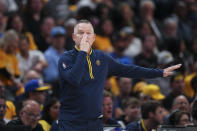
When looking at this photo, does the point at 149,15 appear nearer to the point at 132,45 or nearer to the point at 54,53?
the point at 132,45

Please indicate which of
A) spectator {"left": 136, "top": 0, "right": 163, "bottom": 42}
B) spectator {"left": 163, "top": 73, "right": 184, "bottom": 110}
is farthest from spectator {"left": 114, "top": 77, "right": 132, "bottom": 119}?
spectator {"left": 136, "top": 0, "right": 163, "bottom": 42}

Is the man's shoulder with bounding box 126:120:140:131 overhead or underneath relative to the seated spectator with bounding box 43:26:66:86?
underneath

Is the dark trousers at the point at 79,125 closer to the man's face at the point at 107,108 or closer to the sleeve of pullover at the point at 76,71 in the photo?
the sleeve of pullover at the point at 76,71

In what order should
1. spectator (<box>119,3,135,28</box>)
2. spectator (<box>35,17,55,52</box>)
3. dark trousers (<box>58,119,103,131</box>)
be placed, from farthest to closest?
spectator (<box>119,3,135,28</box>) < spectator (<box>35,17,55,52</box>) < dark trousers (<box>58,119,103,131</box>)

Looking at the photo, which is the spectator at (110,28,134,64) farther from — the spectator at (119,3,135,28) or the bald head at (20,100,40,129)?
the bald head at (20,100,40,129)

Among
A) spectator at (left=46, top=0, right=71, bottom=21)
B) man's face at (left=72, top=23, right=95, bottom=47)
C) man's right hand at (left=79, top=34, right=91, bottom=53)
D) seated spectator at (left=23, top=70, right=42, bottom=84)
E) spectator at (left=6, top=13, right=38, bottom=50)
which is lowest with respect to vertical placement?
man's right hand at (left=79, top=34, right=91, bottom=53)

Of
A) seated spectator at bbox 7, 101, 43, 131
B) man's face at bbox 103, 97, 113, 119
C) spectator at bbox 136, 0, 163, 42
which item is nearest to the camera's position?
seated spectator at bbox 7, 101, 43, 131

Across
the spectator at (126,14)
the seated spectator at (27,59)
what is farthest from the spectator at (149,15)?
the seated spectator at (27,59)

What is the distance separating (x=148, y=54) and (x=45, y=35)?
8.22ft

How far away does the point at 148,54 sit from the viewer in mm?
12023

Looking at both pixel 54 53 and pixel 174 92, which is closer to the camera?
pixel 174 92

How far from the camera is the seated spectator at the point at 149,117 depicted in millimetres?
7777

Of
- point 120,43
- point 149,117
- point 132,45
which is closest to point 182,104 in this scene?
point 149,117

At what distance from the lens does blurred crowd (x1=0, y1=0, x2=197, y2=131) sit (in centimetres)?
810
